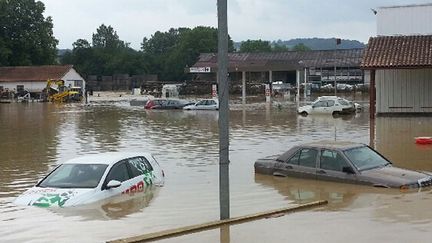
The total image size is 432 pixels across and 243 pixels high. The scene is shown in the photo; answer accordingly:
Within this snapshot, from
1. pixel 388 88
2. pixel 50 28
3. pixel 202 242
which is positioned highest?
pixel 50 28

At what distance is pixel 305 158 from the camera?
1684 cm

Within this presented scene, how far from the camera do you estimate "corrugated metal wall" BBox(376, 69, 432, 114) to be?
137 ft

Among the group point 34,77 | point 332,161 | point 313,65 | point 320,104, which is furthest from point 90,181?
point 313,65

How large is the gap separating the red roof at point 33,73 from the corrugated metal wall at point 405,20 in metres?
60.7

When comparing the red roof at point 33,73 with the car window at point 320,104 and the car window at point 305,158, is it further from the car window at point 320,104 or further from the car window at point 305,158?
the car window at point 305,158

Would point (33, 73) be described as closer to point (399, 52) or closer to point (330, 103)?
point (330, 103)

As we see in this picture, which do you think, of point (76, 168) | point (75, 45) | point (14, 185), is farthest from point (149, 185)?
point (75, 45)

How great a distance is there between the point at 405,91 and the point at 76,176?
1252 inches

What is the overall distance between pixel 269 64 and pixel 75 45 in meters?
95.1

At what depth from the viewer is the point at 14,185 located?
56.7 feet

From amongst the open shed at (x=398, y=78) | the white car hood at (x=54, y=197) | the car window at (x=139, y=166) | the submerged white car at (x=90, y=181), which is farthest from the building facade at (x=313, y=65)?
the white car hood at (x=54, y=197)

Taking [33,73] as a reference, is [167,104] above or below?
below

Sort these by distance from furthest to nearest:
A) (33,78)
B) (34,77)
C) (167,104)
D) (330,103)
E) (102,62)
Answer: (102,62) < (34,77) < (33,78) < (167,104) < (330,103)

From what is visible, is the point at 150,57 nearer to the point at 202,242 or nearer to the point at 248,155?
the point at 248,155
